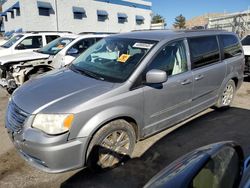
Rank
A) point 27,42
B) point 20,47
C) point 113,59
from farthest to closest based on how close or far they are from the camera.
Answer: point 27,42 → point 20,47 → point 113,59

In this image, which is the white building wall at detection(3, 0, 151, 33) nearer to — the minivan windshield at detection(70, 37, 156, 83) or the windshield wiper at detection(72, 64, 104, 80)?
A: the minivan windshield at detection(70, 37, 156, 83)

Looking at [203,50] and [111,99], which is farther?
[203,50]

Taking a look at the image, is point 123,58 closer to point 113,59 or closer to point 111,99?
point 113,59

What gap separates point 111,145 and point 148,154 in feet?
2.54

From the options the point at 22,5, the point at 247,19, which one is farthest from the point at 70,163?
the point at 22,5

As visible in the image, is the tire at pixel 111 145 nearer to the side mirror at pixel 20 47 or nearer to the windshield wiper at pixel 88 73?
the windshield wiper at pixel 88 73

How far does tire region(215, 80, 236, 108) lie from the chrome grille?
12.3 ft

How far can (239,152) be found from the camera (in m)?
1.94

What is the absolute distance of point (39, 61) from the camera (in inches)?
271

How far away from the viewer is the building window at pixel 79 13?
2700cm

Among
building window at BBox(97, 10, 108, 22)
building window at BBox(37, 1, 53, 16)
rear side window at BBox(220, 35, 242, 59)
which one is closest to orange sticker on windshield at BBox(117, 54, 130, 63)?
rear side window at BBox(220, 35, 242, 59)

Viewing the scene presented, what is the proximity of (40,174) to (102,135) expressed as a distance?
1.05 meters

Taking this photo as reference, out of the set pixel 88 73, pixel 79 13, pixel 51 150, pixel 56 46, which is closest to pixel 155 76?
pixel 88 73

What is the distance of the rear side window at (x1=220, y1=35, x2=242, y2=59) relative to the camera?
497 cm
